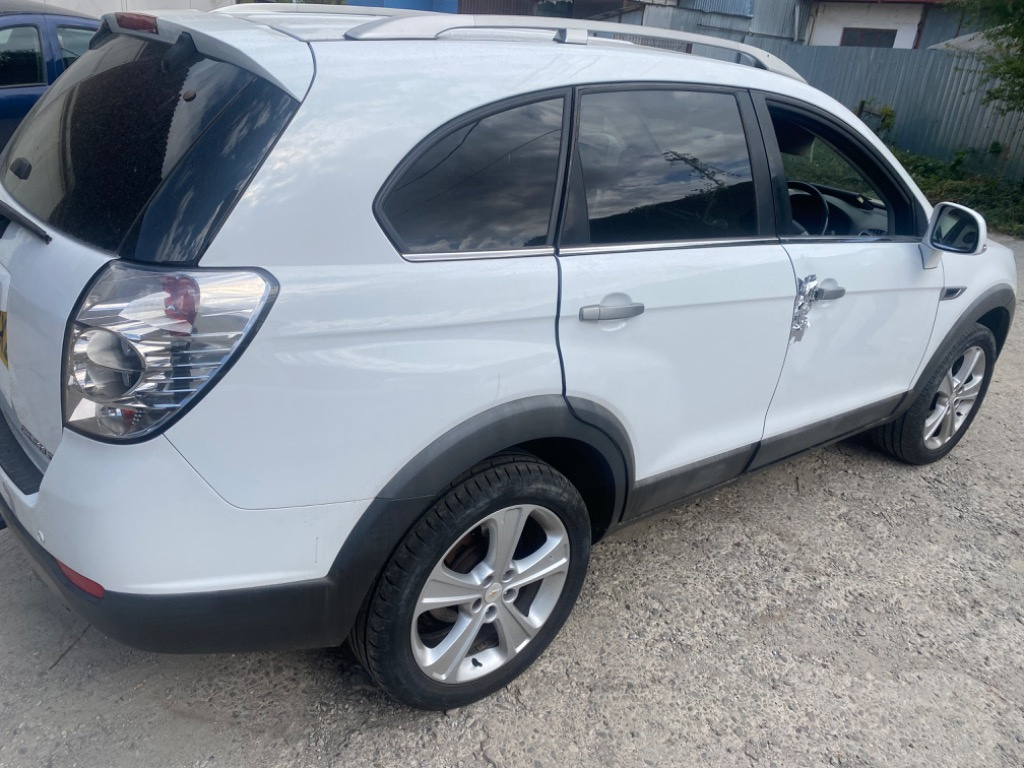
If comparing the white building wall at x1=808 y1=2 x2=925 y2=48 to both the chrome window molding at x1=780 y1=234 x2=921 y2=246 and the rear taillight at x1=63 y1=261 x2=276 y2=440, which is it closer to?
the chrome window molding at x1=780 y1=234 x2=921 y2=246

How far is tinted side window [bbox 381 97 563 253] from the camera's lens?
2.01m

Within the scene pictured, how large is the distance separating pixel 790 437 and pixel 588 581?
926 millimetres

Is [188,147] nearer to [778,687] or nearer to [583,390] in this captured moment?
[583,390]

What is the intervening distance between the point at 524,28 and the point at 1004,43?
12563mm

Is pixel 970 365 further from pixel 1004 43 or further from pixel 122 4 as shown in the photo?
pixel 122 4

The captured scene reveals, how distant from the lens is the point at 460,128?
2096 mm

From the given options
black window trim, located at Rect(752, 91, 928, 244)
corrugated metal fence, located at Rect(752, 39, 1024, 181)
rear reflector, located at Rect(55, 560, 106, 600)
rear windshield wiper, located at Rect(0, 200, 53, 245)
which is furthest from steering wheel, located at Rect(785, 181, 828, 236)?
corrugated metal fence, located at Rect(752, 39, 1024, 181)

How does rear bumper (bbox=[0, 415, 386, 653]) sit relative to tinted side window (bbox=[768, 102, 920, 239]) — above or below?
below

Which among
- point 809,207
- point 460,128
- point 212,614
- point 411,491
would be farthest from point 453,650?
point 809,207

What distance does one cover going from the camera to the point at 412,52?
2.08 metres

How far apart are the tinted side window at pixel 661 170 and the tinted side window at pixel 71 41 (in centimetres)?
588

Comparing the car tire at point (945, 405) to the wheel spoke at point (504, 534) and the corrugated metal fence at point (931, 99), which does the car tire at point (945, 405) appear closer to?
the wheel spoke at point (504, 534)

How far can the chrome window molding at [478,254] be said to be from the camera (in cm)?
199

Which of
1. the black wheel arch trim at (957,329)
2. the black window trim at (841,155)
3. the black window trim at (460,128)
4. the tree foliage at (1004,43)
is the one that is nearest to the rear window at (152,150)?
the black window trim at (460,128)
